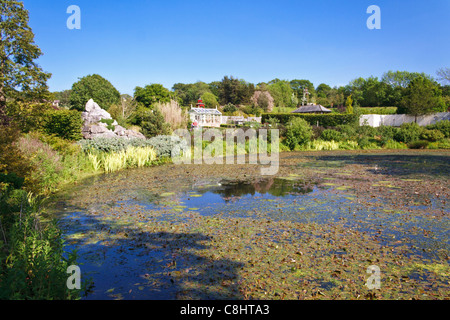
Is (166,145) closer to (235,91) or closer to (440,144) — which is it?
(440,144)

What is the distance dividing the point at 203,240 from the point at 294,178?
22.7 feet

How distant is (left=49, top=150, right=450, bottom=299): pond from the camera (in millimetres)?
3695

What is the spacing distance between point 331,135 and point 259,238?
67.4 feet

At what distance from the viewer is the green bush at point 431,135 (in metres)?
23.0

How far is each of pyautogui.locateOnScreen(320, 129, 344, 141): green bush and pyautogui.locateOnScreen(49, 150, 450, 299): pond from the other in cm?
1396

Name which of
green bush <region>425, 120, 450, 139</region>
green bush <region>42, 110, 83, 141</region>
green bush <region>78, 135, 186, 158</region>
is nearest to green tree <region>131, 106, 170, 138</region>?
green bush <region>78, 135, 186, 158</region>

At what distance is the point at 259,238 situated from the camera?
5.29 m

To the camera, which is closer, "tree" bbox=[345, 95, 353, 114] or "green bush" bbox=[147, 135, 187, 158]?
"green bush" bbox=[147, 135, 187, 158]

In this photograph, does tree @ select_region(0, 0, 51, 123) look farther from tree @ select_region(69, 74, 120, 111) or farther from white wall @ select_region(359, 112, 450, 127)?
white wall @ select_region(359, 112, 450, 127)

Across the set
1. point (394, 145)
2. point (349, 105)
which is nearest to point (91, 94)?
point (349, 105)

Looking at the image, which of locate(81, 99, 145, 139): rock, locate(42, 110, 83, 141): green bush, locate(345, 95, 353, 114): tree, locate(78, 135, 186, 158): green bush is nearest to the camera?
locate(78, 135, 186, 158): green bush

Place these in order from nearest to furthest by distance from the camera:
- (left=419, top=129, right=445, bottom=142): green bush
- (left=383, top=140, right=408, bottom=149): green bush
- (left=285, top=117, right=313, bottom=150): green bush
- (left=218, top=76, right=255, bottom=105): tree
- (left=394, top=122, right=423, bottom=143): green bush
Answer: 1. (left=285, top=117, right=313, bottom=150): green bush
2. (left=419, top=129, right=445, bottom=142): green bush
3. (left=383, top=140, right=408, bottom=149): green bush
4. (left=394, top=122, right=423, bottom=143): green bush
5. (left=218, top=76, right=255, bottom=105): tree

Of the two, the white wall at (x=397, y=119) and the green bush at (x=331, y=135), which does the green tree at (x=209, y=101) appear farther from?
the green bush at (x=331, y=135)
